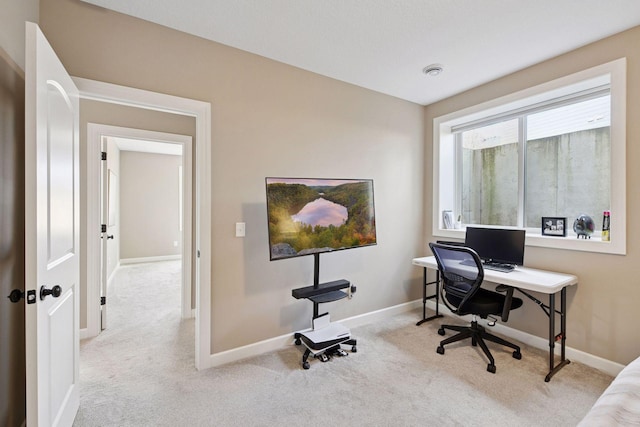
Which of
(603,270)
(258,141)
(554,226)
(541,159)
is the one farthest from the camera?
(541,159)

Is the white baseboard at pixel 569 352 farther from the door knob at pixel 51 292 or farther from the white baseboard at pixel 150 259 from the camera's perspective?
the white baseboard at pixel 150 259

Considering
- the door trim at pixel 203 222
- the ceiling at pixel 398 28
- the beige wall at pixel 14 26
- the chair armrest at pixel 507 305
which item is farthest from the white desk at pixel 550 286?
the beige wall at pixel 14 26

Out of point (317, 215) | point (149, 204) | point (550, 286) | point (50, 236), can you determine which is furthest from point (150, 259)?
point (550, 286)

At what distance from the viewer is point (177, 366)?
2.31m

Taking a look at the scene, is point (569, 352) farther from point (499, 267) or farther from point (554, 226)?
point (554, 226)

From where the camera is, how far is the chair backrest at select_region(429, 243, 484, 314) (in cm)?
228

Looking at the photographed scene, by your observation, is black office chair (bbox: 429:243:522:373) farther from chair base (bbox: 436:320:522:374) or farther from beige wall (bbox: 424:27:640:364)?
beige wall (bbox: 424:27:640:364)

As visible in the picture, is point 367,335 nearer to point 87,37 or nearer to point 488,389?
point 488,389

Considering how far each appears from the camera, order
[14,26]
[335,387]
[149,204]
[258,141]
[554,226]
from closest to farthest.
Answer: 1. [14,26]
2. [335,387]
3. [258,141]
4. [554,226]
5. [149,204]

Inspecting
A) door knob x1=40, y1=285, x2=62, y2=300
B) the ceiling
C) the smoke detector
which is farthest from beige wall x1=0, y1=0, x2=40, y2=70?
the smoke detector

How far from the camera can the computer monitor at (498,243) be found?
2.61 meters

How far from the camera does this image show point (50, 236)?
1354 mm

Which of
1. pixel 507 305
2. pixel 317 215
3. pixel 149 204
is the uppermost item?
pixel 149 204

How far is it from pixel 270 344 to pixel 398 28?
2.76 m
